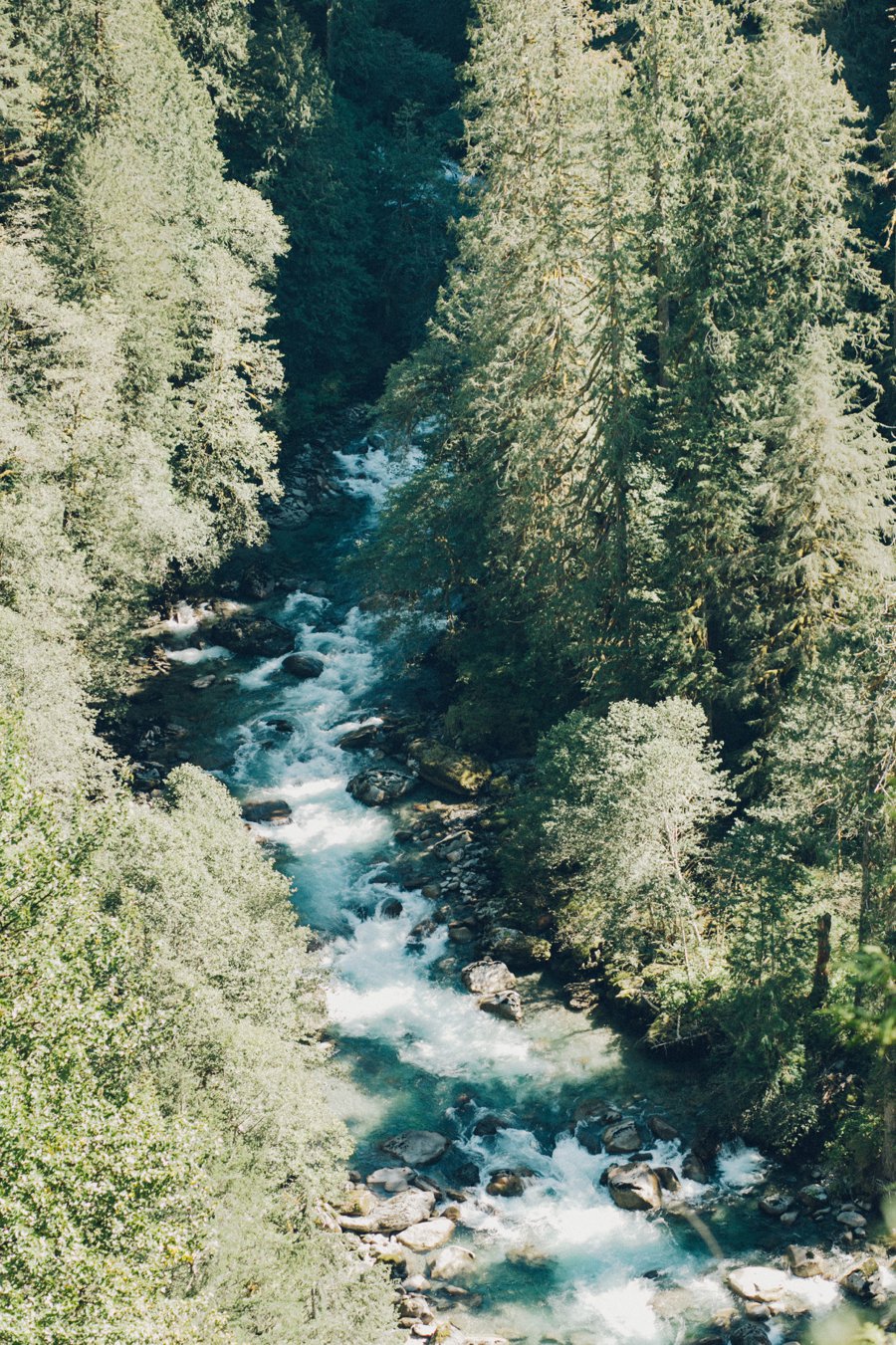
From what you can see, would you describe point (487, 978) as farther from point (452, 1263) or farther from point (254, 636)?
point (254, 636)

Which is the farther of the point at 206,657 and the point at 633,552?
the point at 206,657

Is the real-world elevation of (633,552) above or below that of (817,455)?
below

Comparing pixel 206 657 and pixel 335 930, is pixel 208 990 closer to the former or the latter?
pixel 335 930

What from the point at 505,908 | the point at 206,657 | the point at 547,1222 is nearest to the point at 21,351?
the point at 206,657

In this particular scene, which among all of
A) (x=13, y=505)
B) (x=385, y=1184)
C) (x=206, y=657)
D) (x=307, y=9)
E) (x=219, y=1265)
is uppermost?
(x=307, y=9)

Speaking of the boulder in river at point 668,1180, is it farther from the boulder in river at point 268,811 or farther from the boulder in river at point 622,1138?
the boulder in river at point 268,811
